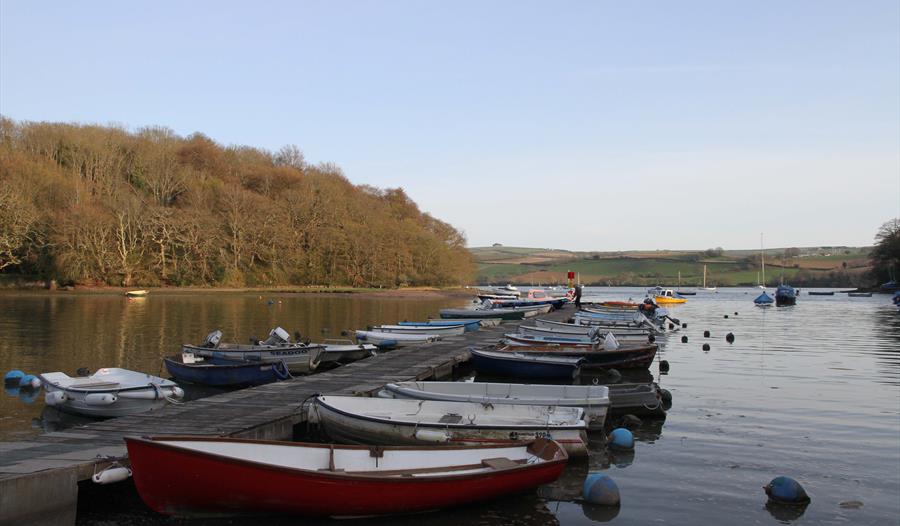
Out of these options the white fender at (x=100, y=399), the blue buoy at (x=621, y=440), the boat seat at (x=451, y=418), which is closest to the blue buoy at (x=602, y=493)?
the boat seat at (x=451, y=418)

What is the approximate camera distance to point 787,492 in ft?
36.8

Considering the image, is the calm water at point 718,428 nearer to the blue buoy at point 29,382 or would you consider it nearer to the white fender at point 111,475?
the white fender at point 111,475

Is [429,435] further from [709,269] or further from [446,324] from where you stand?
[709,269]

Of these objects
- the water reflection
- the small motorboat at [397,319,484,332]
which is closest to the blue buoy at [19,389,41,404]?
the water reflection

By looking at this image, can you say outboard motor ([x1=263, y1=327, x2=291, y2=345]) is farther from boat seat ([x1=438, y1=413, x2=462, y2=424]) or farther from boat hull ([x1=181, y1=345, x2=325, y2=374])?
boat seat ([x1=438, y1=413, x2=462, y2=424])

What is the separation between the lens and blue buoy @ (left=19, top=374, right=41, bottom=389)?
66.1ft

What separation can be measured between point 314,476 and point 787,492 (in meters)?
7.41

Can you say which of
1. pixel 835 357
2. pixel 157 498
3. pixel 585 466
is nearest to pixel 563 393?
pixel 585 466

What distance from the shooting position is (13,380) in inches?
815

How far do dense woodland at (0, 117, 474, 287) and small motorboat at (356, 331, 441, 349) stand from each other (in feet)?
178

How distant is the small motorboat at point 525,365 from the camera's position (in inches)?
890

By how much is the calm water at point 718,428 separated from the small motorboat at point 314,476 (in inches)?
16.6

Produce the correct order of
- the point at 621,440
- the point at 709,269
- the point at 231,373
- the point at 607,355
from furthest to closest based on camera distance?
1. the point at 709,269
2. the point at 607,355
3. the point at 231,373
4. the point at 621,440

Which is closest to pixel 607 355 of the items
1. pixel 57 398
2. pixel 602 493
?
pixel 602 493
